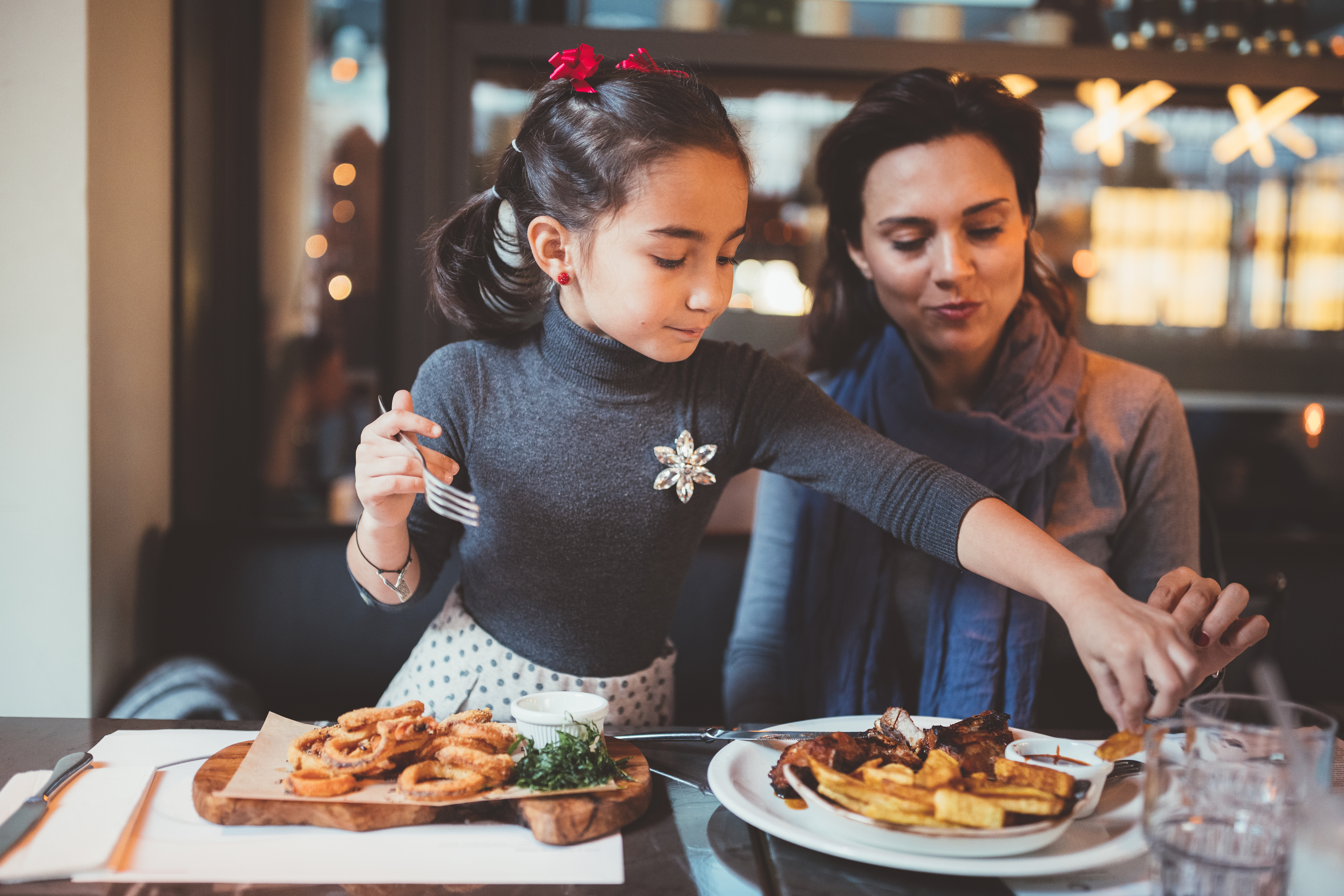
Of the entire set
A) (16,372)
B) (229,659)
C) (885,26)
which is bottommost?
(229,659)

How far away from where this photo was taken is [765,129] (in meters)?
2.44

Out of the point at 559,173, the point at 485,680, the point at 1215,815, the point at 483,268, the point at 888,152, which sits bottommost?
the point at 485,680

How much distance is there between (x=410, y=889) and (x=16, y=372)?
1271 mm

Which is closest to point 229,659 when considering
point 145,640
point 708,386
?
point 145,640

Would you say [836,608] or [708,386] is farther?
[836,608]

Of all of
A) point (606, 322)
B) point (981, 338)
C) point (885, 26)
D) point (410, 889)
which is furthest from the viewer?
point (885, 26)

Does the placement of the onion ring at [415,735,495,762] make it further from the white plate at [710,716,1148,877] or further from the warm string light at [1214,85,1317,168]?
the warm string light at [1214,85,1317,168]

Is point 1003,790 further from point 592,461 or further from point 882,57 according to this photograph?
point 882,57

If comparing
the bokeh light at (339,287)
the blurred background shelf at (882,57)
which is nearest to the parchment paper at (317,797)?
the bokeh light at (339,287)

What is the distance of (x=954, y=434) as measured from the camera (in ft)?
5.12

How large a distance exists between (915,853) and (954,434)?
87cm

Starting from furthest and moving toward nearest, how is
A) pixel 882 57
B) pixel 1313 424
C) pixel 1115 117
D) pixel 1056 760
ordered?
pixel 1313 424, pixel 1115 117, pixel 882 57, pixel 1056 760

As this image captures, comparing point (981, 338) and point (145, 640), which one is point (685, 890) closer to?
point (981, 338)

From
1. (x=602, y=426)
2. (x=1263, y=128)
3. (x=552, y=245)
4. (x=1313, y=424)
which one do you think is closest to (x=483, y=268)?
(x=552, y=245)
